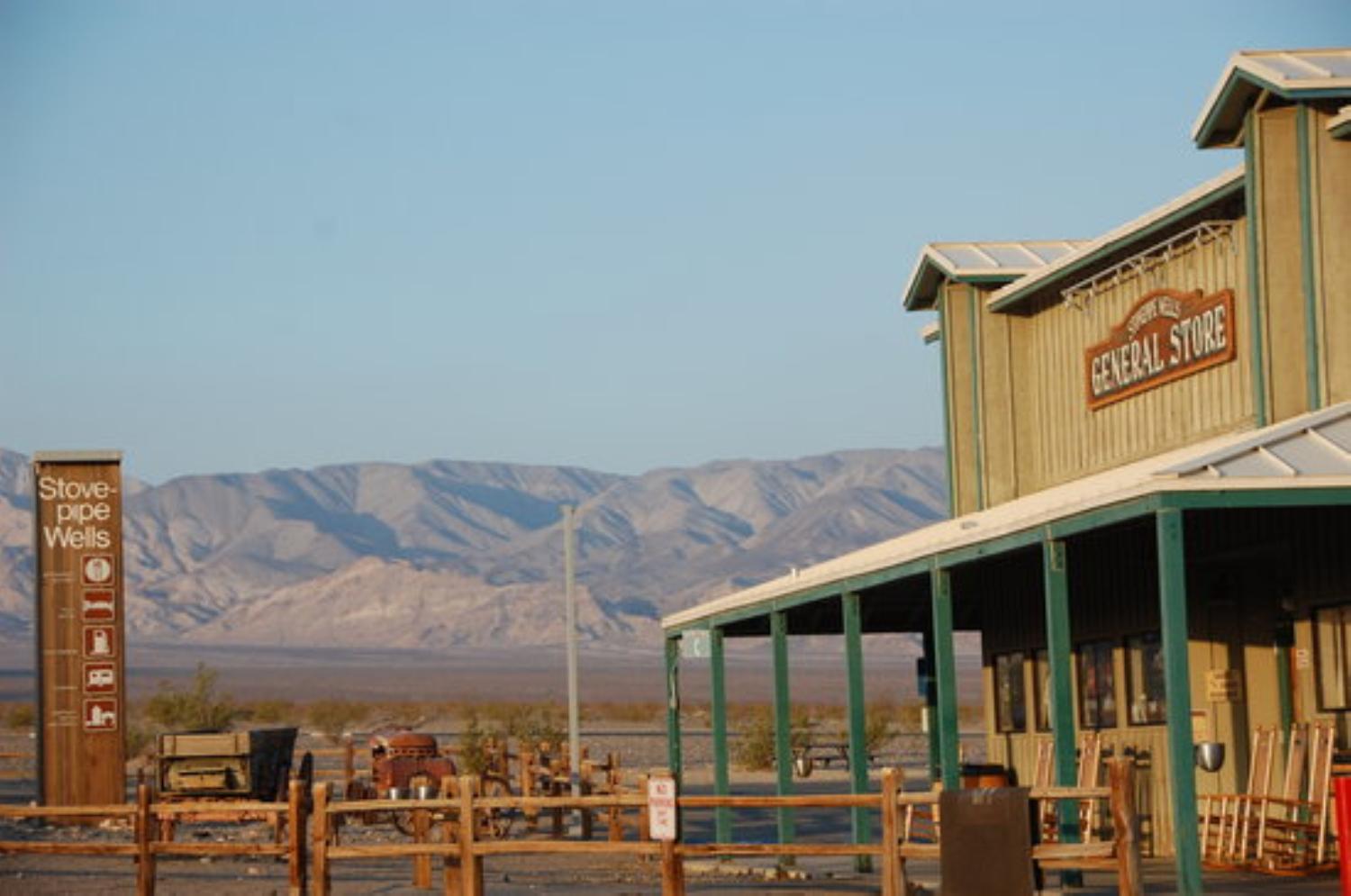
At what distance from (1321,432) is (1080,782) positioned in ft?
23.1

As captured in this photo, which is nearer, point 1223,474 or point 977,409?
point 1223,474

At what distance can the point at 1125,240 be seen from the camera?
24.0m

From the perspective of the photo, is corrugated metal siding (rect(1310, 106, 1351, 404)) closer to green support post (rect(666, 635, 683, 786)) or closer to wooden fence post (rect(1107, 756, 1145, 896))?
wooden fence post (rect(1107, 756, 1145, 896))

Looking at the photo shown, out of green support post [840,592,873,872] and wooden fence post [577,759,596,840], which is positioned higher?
green support post [840,592,873,872]

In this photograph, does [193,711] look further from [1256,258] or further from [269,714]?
[1256,258]

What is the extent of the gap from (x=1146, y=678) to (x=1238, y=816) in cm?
330

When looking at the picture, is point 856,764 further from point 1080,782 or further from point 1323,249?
point 1323,249

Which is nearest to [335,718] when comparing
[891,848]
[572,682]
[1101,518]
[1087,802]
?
[572,682]

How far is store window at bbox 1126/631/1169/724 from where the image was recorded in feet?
77.3

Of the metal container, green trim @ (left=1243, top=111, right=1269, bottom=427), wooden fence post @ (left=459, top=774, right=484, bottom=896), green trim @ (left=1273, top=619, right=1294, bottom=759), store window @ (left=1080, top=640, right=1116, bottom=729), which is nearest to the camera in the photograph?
wooden fence post @ (left=459, top=774, right=484, bottom=896)

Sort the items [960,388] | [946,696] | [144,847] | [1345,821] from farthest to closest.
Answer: [960,388] → [144,847] → [946,696] → [1345,821]

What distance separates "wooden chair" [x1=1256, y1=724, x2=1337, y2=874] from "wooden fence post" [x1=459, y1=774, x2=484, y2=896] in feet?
20.5

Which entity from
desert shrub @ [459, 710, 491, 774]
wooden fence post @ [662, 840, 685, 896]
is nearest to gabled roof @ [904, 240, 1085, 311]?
wooden fence post @ [662, 840, 685, 896]

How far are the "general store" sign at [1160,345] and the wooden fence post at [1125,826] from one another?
21.6ft
